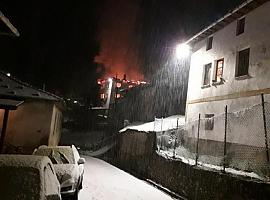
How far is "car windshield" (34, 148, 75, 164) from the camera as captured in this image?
11.5 metres

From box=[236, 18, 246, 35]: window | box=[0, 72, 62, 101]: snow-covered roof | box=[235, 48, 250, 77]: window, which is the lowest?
box=[0, 72, 62, 101]: snow-covered roof

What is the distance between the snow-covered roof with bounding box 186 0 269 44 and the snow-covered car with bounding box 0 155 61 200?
1388 cm

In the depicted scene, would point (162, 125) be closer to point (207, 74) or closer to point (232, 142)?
point (207, 74)

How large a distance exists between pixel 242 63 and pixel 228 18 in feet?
10.3

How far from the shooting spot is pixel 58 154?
38.6 feet

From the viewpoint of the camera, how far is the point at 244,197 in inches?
364

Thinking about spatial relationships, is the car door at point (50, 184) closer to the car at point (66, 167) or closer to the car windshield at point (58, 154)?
the car at point (66, 167)

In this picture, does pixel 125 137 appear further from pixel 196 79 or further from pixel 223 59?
pixel 223 59

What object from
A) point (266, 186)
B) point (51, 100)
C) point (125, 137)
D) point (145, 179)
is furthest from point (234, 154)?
point (125, 137)

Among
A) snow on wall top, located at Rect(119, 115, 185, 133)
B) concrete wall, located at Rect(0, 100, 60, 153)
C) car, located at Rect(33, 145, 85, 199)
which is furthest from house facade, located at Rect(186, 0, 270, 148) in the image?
concrete wall, located at Rect(0, 100, 60, 153)

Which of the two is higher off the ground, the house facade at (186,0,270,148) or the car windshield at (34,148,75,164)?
the house facade at (186,0,270,148)

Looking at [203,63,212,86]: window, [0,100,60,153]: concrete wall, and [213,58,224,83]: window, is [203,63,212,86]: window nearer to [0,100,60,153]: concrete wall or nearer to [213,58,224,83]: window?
[213,58,224,83]: window

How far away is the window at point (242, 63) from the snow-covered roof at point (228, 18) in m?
2.17

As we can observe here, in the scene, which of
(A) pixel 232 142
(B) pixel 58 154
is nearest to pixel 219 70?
(A) pixel 232 142
